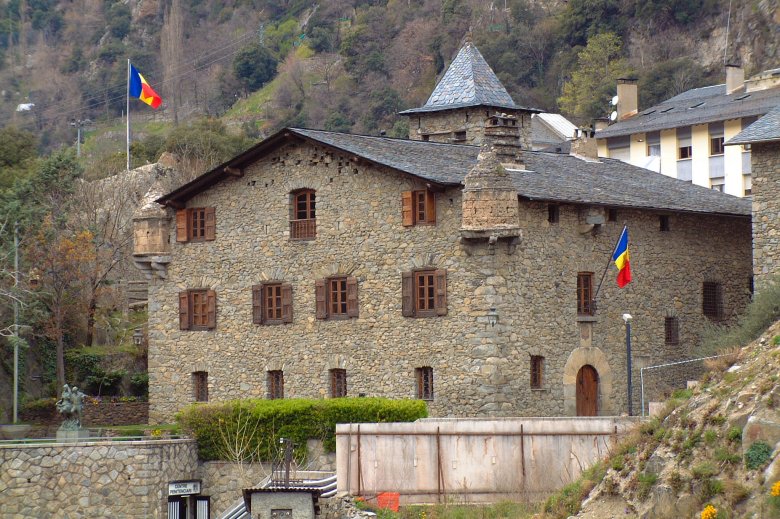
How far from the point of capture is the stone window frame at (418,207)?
39.8m

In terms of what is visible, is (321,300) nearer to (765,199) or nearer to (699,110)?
(765,199)

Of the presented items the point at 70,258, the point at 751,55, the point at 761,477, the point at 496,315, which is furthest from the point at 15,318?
the point at 751,55

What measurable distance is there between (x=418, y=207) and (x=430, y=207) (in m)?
0.43

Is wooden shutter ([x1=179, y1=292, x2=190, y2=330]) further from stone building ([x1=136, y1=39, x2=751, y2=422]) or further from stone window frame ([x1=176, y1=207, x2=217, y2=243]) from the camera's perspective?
stone window frame ([x1=176, y1=207, x2=217, y2=243])

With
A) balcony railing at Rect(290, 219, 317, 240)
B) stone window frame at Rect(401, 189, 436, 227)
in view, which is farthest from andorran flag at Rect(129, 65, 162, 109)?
stone window frame at Rect(401, 189, 436, 227)

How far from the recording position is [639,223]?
142 feet

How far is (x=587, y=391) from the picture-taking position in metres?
41.3

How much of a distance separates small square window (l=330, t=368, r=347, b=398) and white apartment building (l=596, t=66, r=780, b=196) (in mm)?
28950

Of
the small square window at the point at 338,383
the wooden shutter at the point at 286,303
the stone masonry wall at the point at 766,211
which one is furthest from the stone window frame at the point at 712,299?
the wooden shutter at the point at 286,303

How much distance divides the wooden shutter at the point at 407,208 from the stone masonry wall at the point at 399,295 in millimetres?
205

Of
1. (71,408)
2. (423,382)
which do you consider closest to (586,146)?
(423,382)

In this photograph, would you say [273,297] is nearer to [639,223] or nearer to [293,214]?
[293,214]

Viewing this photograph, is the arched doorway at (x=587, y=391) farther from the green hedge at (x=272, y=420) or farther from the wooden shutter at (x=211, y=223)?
the wooden shutter at (x=211, y=223)

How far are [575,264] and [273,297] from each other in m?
8.22
